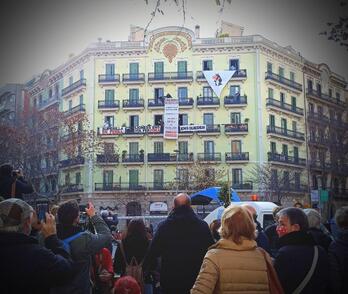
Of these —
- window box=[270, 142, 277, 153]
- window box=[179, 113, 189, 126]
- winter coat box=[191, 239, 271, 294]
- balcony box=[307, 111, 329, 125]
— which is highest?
→ balcony box=[307, 111, 329, 125]

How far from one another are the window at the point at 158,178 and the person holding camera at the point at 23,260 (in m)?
35.9

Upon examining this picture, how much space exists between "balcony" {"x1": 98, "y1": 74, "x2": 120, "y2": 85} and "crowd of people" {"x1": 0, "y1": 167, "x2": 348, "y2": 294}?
36407 mm

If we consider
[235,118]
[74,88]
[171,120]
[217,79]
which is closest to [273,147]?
[235,118]

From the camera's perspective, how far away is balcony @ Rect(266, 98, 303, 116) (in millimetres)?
40062

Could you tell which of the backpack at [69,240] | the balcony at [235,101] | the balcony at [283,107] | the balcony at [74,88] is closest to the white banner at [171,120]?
the balcony at [235,101]

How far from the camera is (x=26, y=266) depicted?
2.99 m

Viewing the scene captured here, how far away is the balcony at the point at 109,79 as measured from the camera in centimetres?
4081

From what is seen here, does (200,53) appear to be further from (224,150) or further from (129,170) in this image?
(129,170)

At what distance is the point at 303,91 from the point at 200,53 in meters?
11.0

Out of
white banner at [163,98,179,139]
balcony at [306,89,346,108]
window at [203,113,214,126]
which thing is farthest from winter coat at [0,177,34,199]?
balcony at [306,89,346,108]

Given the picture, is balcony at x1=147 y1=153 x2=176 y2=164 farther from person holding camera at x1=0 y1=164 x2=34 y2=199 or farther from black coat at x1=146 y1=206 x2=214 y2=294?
black coat at x1=146 y1=206 x2=214 y2=294

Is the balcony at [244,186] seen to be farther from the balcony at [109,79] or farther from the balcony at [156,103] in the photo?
the balcony at [109,79]

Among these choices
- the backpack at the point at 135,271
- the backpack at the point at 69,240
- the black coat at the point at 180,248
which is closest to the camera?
the backpack at the point at 69,240

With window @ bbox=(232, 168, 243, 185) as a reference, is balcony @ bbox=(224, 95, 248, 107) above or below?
above
